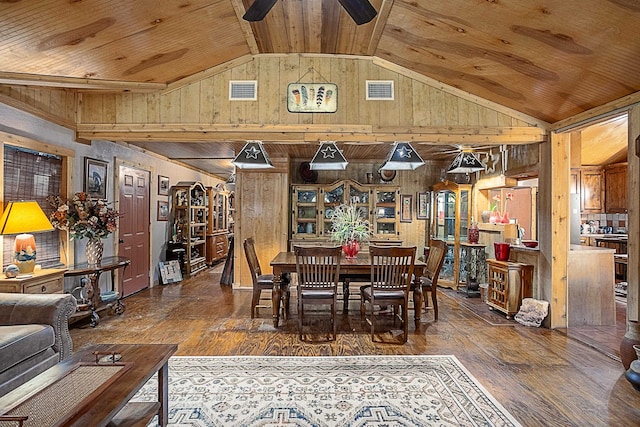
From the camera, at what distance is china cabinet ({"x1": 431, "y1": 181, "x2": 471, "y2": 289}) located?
615 cm

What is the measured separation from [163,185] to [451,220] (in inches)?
207

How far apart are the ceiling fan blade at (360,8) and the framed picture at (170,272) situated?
5.57 meters

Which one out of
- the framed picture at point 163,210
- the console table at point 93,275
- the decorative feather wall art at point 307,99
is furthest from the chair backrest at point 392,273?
the framed picture at point 163,210

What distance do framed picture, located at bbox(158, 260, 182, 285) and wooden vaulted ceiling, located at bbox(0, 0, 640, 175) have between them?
3539 millimetres

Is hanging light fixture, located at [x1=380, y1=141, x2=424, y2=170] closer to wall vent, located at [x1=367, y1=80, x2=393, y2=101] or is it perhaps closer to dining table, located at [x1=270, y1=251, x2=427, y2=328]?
wall vent, located at [x1=367, y1=80, x2=393, y2=101]

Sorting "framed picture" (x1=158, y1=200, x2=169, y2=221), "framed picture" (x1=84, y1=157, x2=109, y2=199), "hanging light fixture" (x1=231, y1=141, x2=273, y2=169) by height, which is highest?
"hanging light fixture" (x1=231, y1=141, x2=273, y2=169)

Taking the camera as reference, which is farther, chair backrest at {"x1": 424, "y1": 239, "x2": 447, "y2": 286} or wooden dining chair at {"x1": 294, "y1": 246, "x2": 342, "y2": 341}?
chair backrest at {"x1": 424, "y1": 239, "x2": 447, "y2": 286}

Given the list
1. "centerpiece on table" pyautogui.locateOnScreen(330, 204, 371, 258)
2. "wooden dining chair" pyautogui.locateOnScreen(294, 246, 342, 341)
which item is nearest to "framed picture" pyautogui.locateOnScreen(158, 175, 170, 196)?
"centerpiece on table" pyautogui.locateOnScreen(330, 204, 371, 258)

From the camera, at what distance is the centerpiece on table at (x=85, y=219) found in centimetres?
395

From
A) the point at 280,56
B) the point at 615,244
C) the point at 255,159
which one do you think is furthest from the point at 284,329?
the point at 615,244

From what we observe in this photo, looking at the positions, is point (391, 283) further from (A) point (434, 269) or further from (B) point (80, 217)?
(B) point (80, 217)

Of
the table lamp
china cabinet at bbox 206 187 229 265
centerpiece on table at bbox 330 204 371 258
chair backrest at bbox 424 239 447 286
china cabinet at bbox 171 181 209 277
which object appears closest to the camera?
the table lamp

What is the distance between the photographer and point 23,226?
10.1 ft

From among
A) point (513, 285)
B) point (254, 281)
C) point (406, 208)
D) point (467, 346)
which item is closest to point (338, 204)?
point (406, 208)
